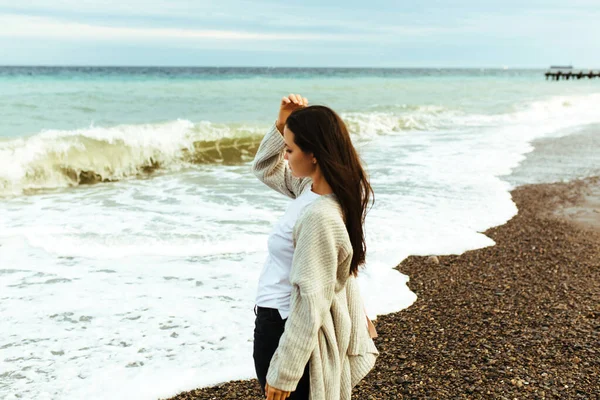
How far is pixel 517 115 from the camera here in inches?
1107

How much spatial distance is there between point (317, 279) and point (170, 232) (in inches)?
241

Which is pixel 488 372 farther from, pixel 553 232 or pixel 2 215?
pixel 2 215

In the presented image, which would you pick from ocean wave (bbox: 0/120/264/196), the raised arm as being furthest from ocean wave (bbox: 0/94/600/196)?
the raised arm

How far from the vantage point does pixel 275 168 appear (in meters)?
2.66

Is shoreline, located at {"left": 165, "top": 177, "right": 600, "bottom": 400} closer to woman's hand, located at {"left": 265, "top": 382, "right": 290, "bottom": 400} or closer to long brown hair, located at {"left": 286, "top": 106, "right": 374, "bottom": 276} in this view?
woman's hand, located at {"left": 265, "top": 382, "right": 290, "bottom": 400}

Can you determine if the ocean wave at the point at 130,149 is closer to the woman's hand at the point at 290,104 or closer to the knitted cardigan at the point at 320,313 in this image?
the woman's hand at the point at 290,104

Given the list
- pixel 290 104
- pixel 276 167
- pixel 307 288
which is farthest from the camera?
pixel 276 167

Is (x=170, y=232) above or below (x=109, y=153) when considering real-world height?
above

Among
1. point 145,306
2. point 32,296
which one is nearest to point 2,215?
point 32,296

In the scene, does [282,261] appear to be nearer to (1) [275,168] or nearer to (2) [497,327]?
(1) [275,168]

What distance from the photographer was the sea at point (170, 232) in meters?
4.51

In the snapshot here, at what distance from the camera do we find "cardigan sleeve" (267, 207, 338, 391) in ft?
6.52

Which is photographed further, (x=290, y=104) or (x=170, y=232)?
(x=170, y=232)


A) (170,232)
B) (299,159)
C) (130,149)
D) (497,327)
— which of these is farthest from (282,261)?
Result: (130,149)
